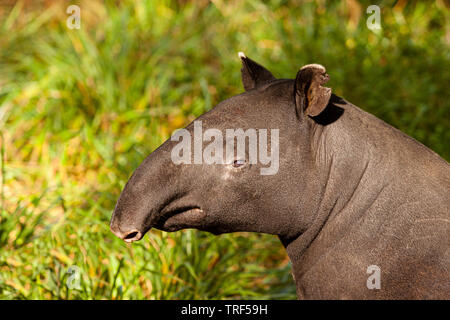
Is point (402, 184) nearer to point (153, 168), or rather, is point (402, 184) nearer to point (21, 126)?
point (153, 168)

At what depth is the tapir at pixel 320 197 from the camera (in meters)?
2.25

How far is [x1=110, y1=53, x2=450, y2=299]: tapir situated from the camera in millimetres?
2246

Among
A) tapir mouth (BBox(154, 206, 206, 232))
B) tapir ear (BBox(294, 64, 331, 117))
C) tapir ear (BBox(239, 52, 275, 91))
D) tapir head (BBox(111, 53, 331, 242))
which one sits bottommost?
tapir mouth (BBox(154, 206, 206, 232))

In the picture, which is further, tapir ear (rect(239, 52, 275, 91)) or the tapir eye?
tapir ear (rect(239, 52, 275, 91))

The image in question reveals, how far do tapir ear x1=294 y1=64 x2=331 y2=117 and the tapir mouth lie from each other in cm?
56

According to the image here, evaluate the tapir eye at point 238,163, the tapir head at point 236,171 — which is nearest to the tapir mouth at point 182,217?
the tapir head at point 236,171

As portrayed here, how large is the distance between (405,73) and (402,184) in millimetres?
3448

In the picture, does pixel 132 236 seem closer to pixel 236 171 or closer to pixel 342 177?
pixel 236 171

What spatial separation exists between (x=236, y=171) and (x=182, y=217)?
0.91 feet

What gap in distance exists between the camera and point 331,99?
8.09 ft

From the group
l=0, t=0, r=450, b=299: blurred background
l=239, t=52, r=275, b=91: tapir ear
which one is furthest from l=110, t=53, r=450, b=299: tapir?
l=0, t=0, r=450, b=299: blurred background

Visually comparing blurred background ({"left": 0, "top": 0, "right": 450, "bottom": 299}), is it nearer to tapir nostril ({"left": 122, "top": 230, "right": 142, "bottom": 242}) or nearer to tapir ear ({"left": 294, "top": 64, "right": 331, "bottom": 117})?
tapir nostril ({"left": 122, "top": 230, "right": 142, "bottom": 242})

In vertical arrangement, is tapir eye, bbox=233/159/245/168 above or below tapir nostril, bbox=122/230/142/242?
above

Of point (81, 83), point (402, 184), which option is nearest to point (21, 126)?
point (81, 83)
